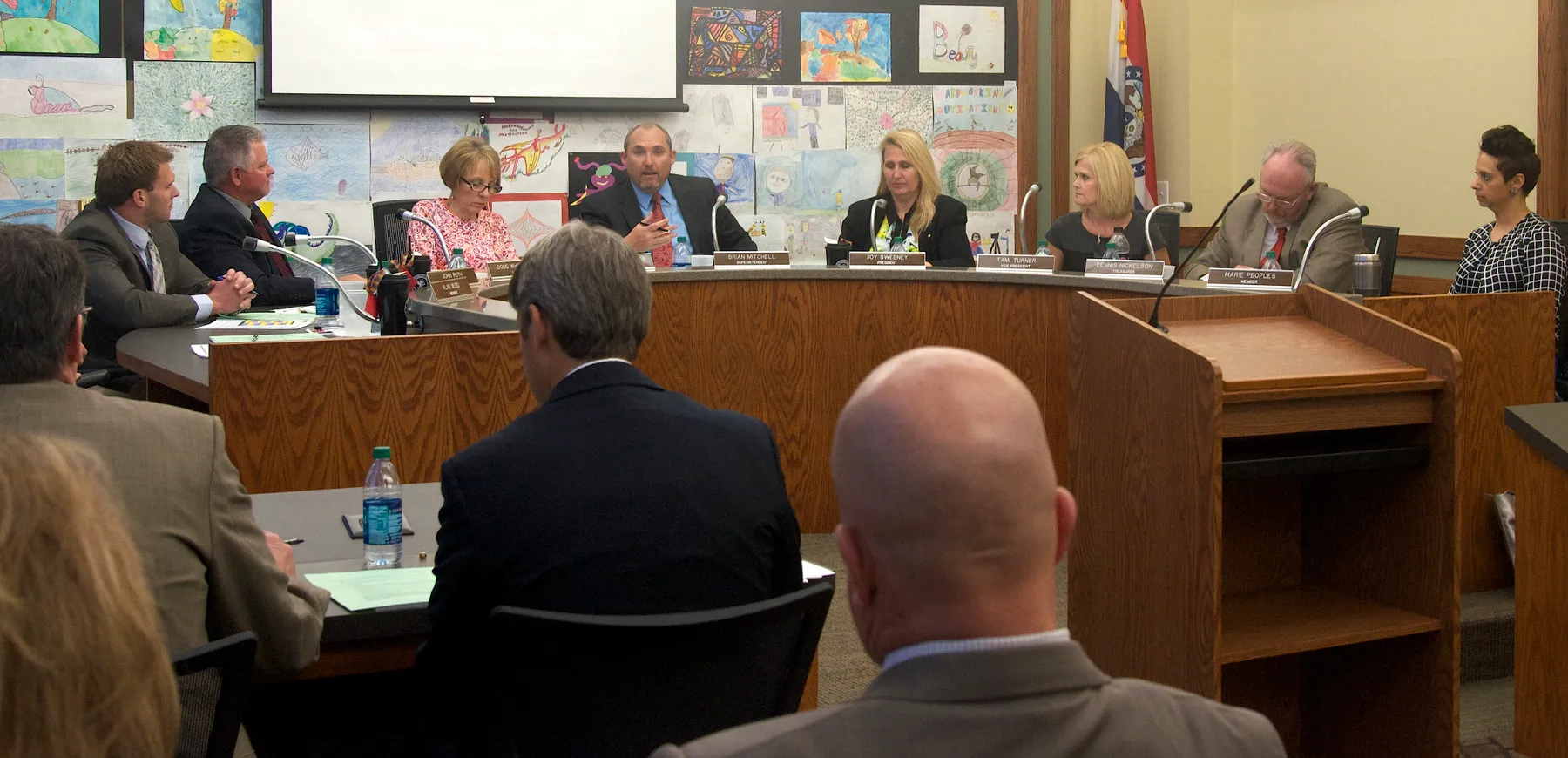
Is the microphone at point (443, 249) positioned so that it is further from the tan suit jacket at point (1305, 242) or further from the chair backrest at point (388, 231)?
the tan suit jacket at point (1305, 242)

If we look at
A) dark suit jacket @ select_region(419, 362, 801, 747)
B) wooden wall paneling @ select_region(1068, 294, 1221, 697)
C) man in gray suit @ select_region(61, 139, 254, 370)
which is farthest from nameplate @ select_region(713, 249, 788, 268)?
dark suit jacket @ select_region(419, 362, 801, 747)

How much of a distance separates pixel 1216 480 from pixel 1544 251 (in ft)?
8.22

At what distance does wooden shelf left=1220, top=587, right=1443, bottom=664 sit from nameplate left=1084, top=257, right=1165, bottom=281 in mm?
1788

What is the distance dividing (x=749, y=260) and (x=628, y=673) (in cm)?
345

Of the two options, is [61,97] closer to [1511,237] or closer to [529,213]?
[529,213]

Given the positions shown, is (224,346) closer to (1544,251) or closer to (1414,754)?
(1414,754)

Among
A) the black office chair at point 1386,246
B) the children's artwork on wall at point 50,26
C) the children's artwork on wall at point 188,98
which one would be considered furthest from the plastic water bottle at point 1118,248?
the children's artwork on wall at point 50,26

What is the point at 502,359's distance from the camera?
3.09 m

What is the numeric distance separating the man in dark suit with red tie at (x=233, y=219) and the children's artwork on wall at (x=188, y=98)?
0.95 meters

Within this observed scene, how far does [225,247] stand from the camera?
526 cm

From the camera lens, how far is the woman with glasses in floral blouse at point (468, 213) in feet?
17.4

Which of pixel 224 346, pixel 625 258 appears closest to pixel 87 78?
pixel 224 346

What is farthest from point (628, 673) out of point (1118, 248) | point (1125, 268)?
point (1118, 248)

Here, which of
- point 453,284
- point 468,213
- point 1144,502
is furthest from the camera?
point 468,213
